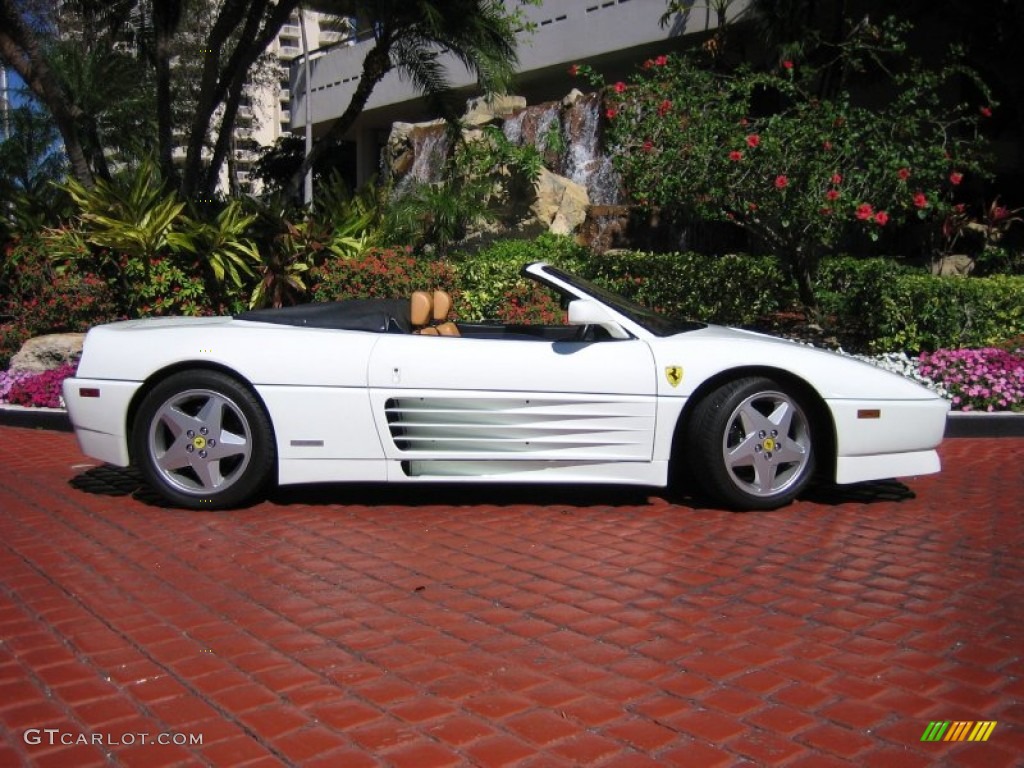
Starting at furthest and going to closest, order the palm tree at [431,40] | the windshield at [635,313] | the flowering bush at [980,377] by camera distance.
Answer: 1. the palm tree at [431,40]
2. the flowering bush at [980,377]
3. the windshield at [635,313]

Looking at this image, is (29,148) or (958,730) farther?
(29,148)

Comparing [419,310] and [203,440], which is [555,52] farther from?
[203,440]

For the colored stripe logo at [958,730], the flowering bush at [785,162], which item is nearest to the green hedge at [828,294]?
the flowering bush at [785,162]

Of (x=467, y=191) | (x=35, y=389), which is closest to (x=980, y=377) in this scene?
(x=35, y=389)

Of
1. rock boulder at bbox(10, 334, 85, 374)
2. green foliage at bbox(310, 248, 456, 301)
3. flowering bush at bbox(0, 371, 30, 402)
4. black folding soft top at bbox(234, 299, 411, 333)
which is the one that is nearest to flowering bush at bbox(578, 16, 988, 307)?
green foliage at bbox(310, 248, 456, 301)

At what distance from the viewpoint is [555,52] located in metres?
25.4

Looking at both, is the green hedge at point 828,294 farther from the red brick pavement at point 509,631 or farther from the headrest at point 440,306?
the headrest at point 440,306

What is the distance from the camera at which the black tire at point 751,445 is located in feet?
17.4

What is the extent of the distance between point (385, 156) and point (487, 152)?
22.5 ft

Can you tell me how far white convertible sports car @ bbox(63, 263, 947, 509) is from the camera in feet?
17.4

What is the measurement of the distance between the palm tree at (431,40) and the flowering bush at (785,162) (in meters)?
3.43

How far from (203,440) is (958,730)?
388 cm

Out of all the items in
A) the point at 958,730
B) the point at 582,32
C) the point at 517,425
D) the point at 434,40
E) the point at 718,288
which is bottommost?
the point at 958,730

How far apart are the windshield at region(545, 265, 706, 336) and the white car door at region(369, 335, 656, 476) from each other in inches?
12.6
